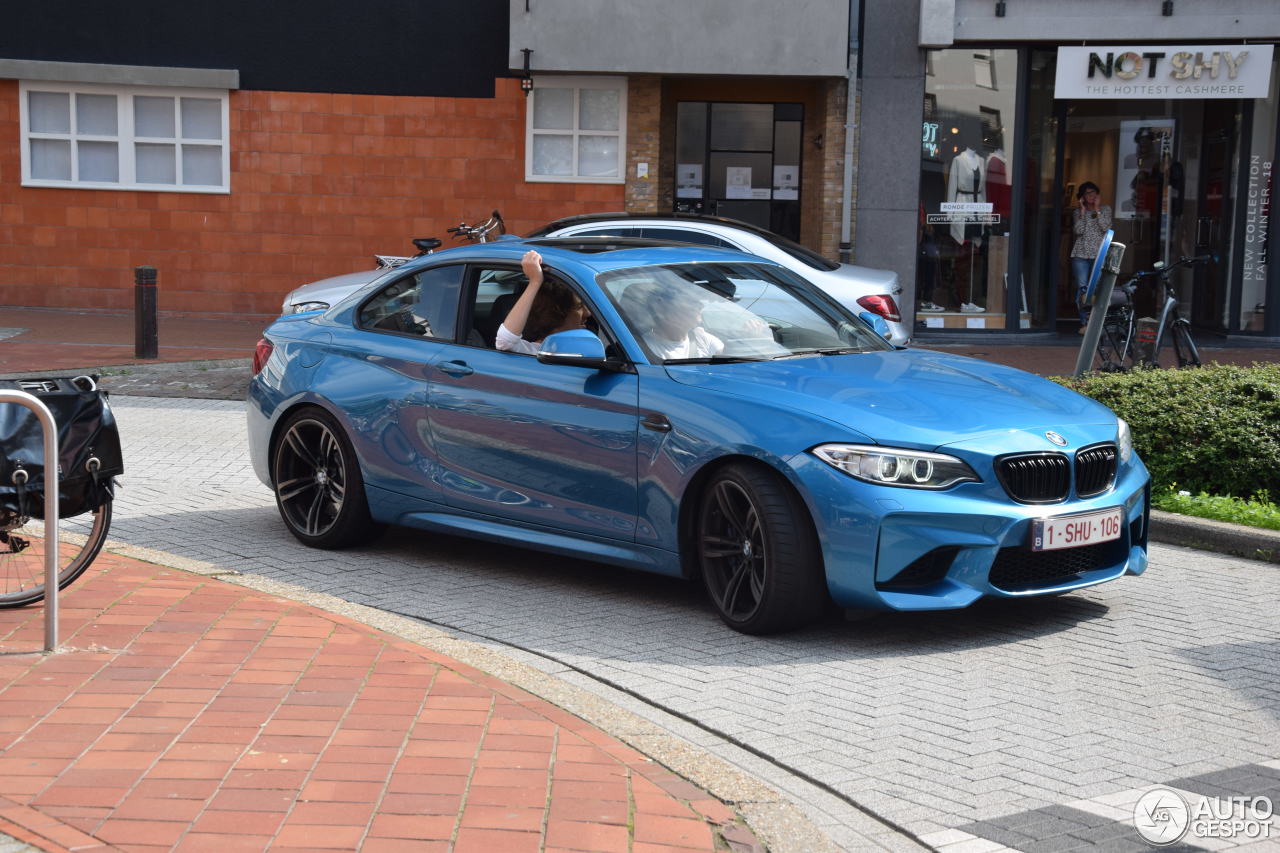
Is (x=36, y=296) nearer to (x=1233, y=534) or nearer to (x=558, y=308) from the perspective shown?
(x=558, y=308)

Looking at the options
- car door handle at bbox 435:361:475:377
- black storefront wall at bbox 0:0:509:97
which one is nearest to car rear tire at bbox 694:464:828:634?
car door handle at bbox 435:361:475:377

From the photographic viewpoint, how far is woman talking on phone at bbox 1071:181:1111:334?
18.5 meters

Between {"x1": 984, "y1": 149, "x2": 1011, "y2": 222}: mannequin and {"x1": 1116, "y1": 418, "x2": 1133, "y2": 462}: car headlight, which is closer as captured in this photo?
{"x1": 1116, "y1": 418, "x2": 1133, "y2": 462}: car headlight

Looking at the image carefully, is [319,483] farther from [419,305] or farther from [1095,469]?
[1095,469]

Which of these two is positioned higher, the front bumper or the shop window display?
the shop window display

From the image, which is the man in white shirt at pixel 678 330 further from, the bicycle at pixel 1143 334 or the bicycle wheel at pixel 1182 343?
the bicycle wheel at pixel 1182 343

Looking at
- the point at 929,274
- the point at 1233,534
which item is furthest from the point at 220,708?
the point at 929,274

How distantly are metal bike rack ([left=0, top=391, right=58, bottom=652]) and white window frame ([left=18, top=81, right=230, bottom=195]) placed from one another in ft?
54.2

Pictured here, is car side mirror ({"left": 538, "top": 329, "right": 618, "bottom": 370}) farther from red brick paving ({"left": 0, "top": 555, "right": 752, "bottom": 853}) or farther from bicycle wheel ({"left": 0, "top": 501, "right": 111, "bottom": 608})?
bicycle wheel ({"left": 0, "top": 501, "right": 111, "bottom": 608})

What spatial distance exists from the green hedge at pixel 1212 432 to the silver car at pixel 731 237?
3.65 m

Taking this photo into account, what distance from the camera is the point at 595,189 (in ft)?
67.8

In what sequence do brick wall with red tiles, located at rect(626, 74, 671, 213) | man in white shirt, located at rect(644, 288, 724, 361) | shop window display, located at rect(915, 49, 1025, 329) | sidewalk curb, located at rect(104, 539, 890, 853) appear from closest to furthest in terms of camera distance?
1. sidewalk curb, located at rect(104, 539, 890, 853)
2. man in white shirt, located at rect(644, 288, 724, 361)
3. shop window display, located at rect(915, 49, 1025, 329)
4. brick wall with red tiles, located at rect(626, 74, 671, 213)

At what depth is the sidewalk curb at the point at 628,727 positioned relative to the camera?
4.09m

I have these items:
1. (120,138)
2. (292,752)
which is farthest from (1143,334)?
(120,138)
